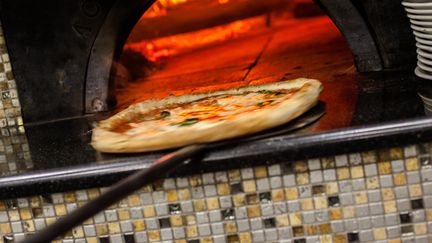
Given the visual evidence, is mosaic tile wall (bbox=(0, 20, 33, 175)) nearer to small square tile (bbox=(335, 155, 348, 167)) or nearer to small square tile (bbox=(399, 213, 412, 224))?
small square tile (bbox=(335, 155, 348, 167))

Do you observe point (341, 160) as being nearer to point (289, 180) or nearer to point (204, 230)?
point (289, 180)

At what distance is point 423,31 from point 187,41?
5.04 ft

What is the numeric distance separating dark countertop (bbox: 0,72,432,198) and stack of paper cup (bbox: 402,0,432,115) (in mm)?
115

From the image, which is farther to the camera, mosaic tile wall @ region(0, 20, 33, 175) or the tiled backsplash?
mosaic tile wall @ region(0, 20, 33, 175)

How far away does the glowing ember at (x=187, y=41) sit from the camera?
Answer: 289 centimetres

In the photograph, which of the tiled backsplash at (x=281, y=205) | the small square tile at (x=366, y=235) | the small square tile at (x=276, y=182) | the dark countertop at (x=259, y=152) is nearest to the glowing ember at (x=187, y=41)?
the dark countertop at (x=259, y=152)

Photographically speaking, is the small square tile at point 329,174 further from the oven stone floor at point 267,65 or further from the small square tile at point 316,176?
the oven stone floor at point 267,65

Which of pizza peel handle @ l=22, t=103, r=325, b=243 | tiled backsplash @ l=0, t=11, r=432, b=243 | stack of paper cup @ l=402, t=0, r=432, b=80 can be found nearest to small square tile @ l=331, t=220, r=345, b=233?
tiled backsplash @ l=0, t=11, r=432, b=243

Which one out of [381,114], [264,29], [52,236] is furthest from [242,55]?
[52,236]

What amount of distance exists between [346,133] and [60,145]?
81 centimetres

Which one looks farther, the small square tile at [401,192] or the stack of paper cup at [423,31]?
the stack of paper cup at [423,31]

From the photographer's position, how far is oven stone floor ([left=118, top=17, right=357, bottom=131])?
2.09 metres

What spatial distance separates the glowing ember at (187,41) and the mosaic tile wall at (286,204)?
1403 millimetres

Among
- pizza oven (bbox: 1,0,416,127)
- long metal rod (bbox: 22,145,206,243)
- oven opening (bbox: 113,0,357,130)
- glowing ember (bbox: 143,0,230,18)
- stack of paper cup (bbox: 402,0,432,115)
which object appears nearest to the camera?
long metal rod (bbox: 22,145,206,243)
